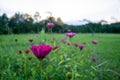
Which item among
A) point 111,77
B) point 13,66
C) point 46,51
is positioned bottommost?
point 111,77

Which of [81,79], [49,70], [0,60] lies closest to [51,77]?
[49,70]

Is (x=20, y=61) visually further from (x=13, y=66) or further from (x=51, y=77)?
(x=51, y=77)

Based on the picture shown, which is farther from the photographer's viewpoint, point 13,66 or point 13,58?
point 13,58

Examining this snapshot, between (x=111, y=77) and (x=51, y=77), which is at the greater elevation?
(x=51, y=77)

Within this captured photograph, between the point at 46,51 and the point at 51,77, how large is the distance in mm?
800

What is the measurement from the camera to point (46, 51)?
1.40 m

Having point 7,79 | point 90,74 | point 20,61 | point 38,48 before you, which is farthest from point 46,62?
point 38,48

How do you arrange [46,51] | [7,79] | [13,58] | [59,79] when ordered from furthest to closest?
1. [13,58]
2. [59,79]
3. [7,79]
4. [46,51]

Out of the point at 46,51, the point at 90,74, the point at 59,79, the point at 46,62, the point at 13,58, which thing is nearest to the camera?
the point at 46,51

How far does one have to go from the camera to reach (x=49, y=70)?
2102mm

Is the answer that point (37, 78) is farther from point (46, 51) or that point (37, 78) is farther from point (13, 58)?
point (13, 58)

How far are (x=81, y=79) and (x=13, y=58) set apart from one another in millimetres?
1361

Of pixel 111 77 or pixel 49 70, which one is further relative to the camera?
pixel 111 77

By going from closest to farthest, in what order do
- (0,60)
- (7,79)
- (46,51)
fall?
1. (46,51)
2. (7,79)
3. (0,60)
